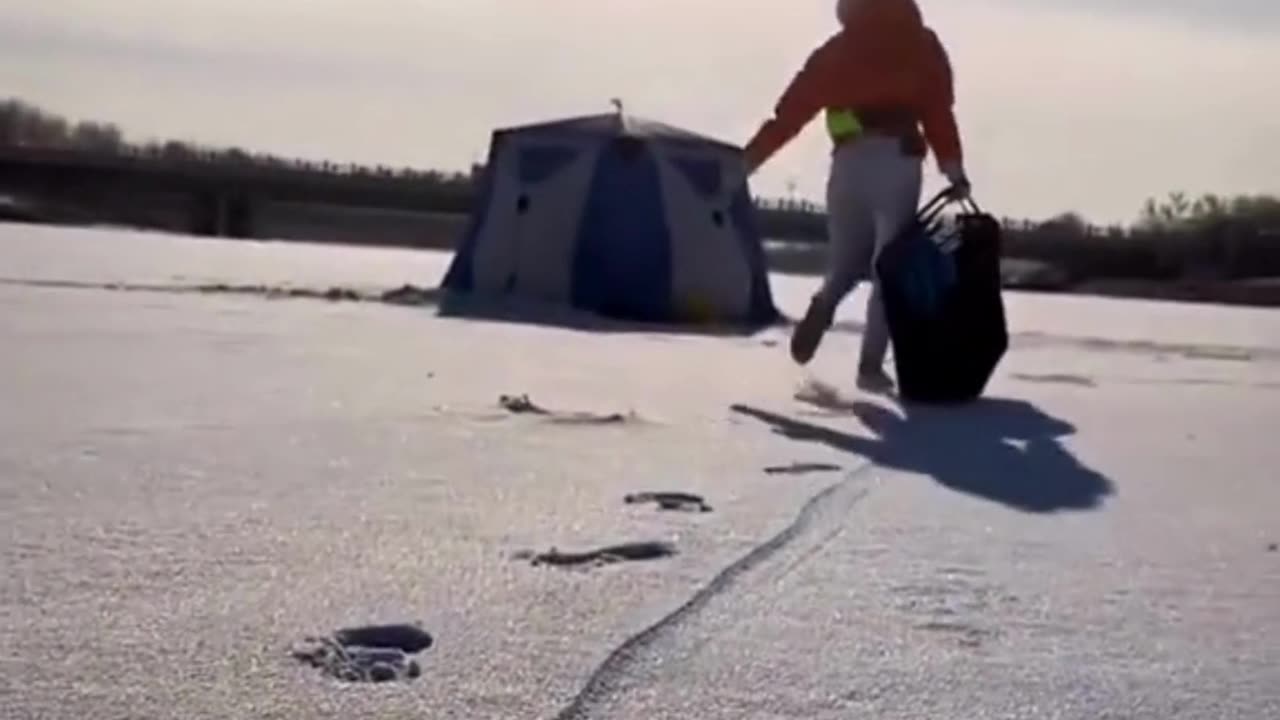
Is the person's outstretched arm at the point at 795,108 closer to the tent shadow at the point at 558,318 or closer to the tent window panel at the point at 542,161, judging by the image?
the tent shadow at the point at 558,318

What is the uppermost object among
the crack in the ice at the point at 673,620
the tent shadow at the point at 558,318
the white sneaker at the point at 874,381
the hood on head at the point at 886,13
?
the hood on head at the point at 886,13

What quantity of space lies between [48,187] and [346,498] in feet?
188

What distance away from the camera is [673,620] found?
95.9 inches

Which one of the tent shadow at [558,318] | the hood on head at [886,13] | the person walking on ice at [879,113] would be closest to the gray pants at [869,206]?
the person walking on ice at [879,113]

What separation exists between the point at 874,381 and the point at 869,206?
606 millimetres

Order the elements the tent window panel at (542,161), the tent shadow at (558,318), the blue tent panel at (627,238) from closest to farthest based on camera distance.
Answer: the tent shadow at (558,318), the blue tent panel at (627,238), the tent window panel at (542,161)

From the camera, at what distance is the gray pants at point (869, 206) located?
6.92m

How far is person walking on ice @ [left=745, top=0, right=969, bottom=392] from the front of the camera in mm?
6945

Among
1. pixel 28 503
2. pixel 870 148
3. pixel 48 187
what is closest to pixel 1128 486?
pixel 28 503

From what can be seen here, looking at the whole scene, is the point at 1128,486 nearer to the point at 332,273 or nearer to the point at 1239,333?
the point at 1239,333

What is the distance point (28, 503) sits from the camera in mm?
3080

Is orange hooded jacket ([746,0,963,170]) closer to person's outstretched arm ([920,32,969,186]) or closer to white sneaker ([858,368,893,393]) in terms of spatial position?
person's outstretched arm ([920,32,969,186])

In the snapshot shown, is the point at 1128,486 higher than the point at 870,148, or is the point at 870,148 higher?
the point at 870,148

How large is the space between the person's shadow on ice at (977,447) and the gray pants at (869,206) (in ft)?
2.87
